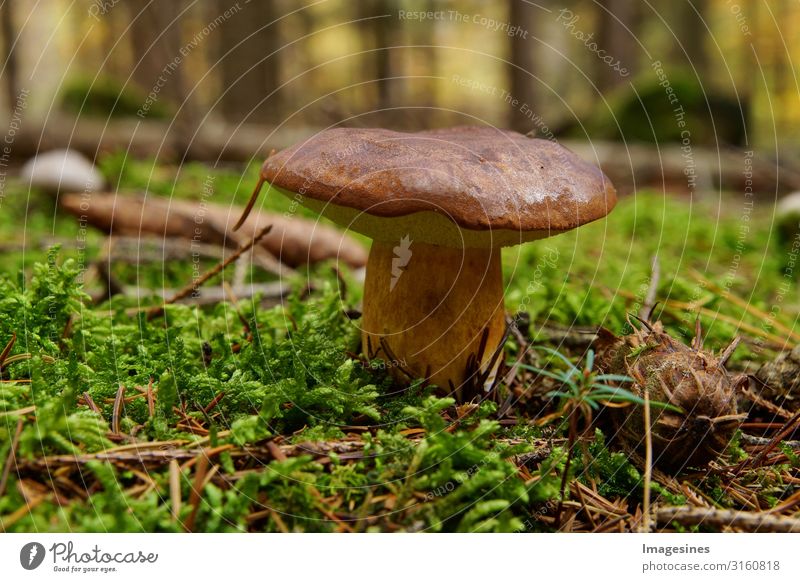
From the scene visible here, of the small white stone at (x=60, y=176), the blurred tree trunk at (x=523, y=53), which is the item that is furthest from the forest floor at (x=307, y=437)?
the blurred tree trunk at (x=523, y=53)

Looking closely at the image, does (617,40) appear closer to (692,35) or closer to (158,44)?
(158,44)

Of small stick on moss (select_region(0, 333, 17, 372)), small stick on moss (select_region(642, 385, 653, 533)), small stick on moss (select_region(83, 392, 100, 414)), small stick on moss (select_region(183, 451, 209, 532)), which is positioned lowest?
small stick on moss (select_region(642, 385, 653, 533))

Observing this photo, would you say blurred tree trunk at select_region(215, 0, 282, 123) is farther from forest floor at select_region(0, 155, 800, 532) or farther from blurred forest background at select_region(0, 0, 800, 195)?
forest floor at select_region(0, 155, 800, 532)

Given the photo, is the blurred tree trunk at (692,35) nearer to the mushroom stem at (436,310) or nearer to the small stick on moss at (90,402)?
the mushroom stem at (436,310)

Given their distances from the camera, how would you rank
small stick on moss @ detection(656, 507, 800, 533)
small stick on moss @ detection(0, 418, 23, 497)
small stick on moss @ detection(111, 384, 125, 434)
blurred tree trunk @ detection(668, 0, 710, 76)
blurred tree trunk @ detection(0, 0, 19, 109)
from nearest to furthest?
small stick on moss @ detection(0, 418, 23, 497) < small stick on moss @ detection(656, 507, 800, 533) < small stick on moss @ detection(111, 384, 125, 434) < blurred tree trunk @ detection(0, 0, 19, 109) < blurred tree trunk @ detection(668, 0, 710, 76)

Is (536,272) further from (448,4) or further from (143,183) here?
(448,4)

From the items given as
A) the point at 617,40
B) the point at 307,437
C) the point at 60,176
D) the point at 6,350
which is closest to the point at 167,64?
the point at 60,176

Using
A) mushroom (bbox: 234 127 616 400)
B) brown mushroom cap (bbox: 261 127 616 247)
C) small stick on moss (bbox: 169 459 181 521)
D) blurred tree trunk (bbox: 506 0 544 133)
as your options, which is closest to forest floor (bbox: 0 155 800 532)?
small stick on moss (bbox: 169 459 181 521)
